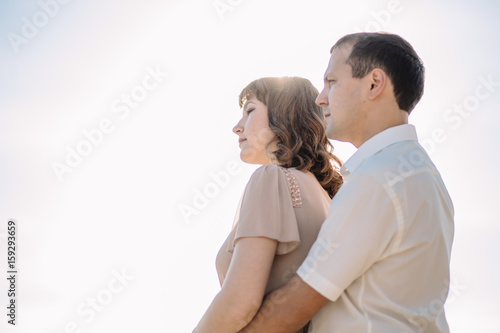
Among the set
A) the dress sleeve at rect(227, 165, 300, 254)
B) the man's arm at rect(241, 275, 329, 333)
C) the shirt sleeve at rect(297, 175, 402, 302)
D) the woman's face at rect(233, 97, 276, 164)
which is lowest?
the man's arm at rect(241, 275, 329, 333)

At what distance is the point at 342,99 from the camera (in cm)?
261

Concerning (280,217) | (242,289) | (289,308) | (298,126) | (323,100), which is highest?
(323,100)

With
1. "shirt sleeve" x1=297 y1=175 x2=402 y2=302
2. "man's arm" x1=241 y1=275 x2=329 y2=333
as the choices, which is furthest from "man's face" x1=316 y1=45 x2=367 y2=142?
"man's arm" x1=241 y1=275 x2=329 y2=333

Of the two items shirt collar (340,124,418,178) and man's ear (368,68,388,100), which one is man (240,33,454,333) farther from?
man's ear (368,68,388,100)

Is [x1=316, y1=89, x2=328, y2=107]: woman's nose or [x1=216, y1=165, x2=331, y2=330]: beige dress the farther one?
[x1=316, y1=89, x2=328, y2=107]: woman's nose

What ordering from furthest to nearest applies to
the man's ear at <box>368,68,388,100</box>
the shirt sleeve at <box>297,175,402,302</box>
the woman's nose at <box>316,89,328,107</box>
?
the woman's nose at <box>316,89,328,107</box> < the man's ear at <box>368,68,388,100</box> < the shirt sleeve at <box>297,175,402,302</box>

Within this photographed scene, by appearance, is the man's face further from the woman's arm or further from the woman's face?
the woman's arm

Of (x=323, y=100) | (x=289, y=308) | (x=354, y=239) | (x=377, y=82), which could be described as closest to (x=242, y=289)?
(x=289, y=308)

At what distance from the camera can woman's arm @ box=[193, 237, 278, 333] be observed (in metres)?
2.32

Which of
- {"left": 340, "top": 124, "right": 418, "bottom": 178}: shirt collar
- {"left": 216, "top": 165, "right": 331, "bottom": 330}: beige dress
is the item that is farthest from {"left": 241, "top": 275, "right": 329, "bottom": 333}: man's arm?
{"left": 340, "top": 124, "right": 418, "bottom": 178}: shirt collar

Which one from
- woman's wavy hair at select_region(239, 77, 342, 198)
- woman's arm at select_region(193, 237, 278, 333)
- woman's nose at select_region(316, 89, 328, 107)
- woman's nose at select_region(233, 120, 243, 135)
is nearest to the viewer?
woman's arm at select_region(193, 237, 278, 333)

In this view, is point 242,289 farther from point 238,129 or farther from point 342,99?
point 238,129

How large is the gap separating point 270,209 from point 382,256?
551mm

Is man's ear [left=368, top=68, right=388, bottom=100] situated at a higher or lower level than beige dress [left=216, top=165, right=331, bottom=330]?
higher
